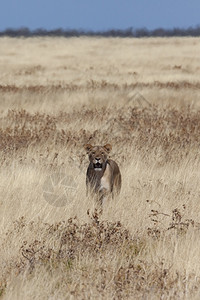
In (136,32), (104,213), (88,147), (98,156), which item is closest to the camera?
(104,213)

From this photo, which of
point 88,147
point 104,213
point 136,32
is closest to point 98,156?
point 88,147

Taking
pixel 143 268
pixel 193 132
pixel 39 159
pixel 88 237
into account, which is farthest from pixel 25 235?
pixel 193 132

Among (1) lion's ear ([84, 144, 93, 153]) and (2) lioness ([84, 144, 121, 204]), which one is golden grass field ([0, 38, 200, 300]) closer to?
(2) lioness ([84, 144, 121, 204])

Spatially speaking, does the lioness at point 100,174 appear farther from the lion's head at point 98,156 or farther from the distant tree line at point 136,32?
the distant tree line at point 136,32

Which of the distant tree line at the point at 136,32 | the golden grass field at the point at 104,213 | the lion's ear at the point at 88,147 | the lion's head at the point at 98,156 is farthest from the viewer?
the distant tree line at the point at 136,32

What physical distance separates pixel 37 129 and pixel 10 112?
2304 mm

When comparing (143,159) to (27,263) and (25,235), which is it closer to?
(25,235)

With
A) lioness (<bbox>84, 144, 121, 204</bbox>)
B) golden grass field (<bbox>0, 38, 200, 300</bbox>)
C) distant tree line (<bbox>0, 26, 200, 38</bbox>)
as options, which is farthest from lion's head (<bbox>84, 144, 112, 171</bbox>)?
distant tree line (<bbox>0, 26, 200, 38</bbox>)

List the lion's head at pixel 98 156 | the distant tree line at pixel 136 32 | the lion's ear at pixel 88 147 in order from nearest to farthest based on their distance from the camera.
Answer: the lion's head at pixel 98 156 → the lion's ear at pixel 88 147 → the distant tree line at pixel 136 32

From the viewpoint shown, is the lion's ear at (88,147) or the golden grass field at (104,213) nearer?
the golden grass field at (104,213)

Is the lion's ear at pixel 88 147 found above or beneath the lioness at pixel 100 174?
above

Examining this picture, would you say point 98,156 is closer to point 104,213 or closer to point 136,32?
point 104,213

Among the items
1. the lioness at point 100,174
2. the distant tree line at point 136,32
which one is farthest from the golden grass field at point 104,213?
the distant tree line at point 136,32

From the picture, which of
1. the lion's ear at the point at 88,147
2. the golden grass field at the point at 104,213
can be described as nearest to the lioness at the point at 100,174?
the lion's ear at the point at 88,147
